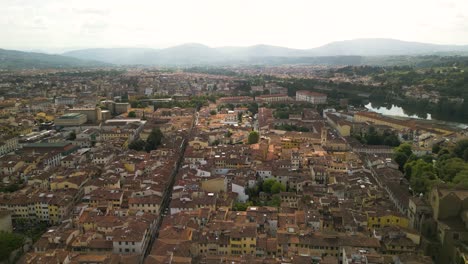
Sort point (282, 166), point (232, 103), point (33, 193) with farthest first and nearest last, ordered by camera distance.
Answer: point (232, 103)
point (282, 166)
point (33, 193)

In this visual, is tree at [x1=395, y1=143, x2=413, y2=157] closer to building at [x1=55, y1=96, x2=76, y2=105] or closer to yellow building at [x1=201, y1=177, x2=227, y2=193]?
yellow building at [x1=201, y1=177, x2=227, y2=193]

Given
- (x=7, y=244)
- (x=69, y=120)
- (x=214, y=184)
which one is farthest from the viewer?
(x=69, y=120)

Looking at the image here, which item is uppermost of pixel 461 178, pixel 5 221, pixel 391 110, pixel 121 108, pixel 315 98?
pixel 461 178

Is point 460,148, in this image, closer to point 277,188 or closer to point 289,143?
point 289,143

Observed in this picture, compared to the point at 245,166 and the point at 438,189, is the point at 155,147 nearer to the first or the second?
the point at 245,166

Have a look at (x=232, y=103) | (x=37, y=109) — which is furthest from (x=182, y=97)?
(x=37, y=109)

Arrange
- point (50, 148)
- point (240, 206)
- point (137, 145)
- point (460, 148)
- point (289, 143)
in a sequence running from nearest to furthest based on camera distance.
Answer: point (240, 206), point (460, 148), point (50, 148), point (137, 145), point (289, 143)

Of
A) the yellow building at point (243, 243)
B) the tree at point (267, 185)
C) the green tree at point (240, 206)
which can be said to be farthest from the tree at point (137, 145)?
the yellow building at point (243, 243)

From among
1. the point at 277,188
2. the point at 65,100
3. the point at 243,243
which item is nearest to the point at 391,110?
the point at 277,188
